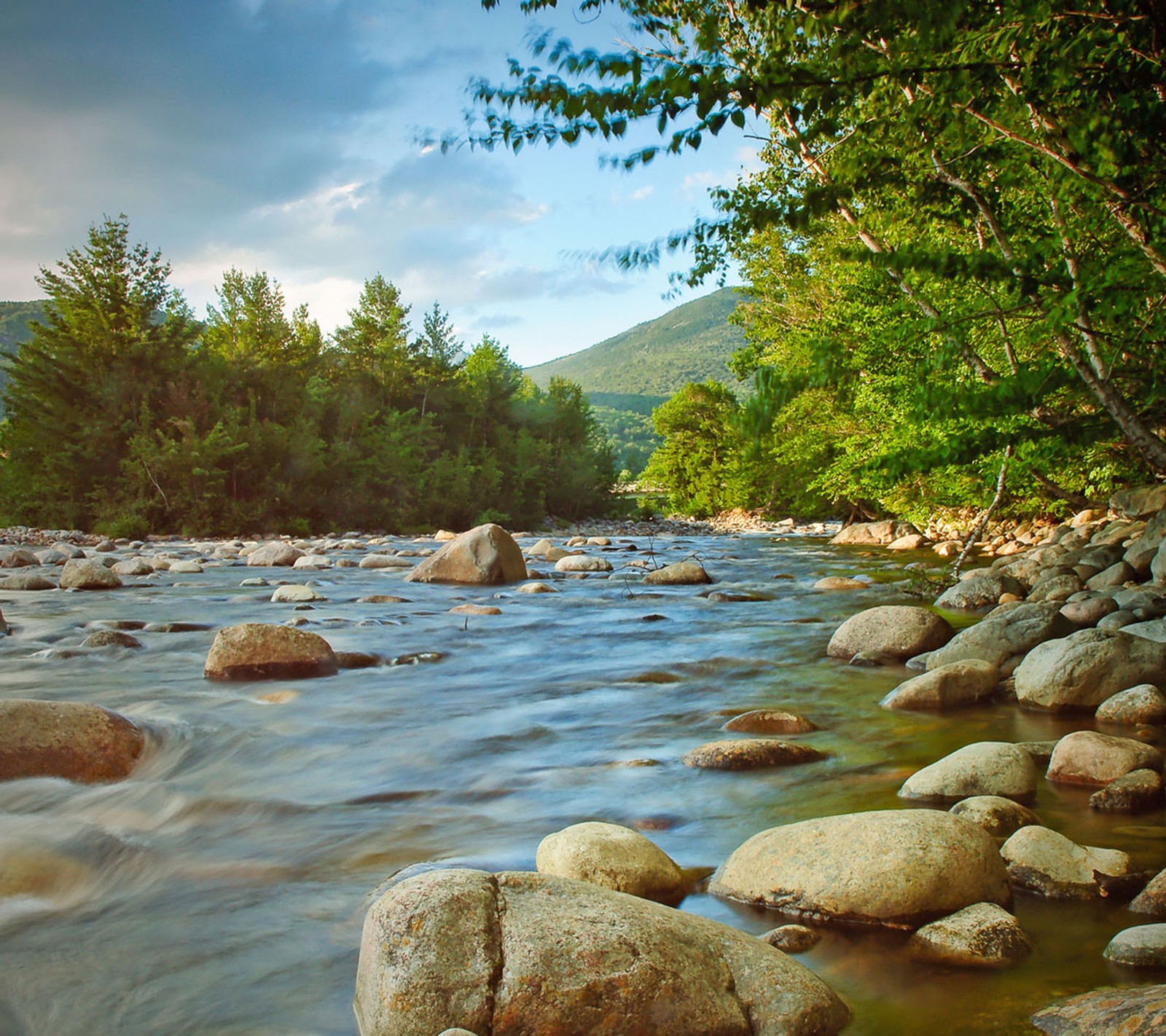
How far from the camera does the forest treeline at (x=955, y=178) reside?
3283mm

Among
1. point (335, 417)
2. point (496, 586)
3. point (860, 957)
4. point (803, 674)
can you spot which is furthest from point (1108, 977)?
point (335, 417)

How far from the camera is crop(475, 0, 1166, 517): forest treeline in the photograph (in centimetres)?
328

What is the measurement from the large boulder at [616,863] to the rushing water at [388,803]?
13 cm

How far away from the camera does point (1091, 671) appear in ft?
19.0

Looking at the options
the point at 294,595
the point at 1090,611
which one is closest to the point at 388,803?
the point at 1090,611

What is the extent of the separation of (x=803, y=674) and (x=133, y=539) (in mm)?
23864

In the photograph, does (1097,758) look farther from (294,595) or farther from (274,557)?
(274,557)

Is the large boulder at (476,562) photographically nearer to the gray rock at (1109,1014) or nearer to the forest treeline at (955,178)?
the forest treeline at (955,178)

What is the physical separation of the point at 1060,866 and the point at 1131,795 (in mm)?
1015

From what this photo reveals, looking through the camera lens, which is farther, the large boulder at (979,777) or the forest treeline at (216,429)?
the forest treeline at (216,429)

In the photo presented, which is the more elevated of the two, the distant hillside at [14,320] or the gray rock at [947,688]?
the distant hillside at [14,320]

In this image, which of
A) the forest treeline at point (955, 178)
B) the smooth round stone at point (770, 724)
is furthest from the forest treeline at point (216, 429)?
the smooth round stone at point (770, 724)

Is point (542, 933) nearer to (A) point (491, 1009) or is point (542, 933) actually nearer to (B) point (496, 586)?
(A) point (491, 1009)

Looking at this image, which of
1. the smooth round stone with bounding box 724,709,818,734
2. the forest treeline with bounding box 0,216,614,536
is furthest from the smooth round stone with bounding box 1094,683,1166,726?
the forest treeline with bounding box 0,216,614,536
